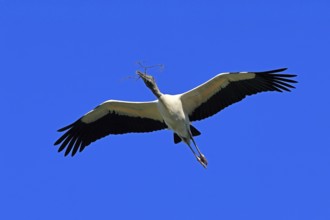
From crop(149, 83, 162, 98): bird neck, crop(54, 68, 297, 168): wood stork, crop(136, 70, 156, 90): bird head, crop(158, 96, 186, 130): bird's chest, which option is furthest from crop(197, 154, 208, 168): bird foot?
crop(136, 70, 156, 90): bird head

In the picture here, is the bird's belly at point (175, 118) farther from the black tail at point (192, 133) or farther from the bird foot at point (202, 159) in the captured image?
the bird foot at point (202, 159)

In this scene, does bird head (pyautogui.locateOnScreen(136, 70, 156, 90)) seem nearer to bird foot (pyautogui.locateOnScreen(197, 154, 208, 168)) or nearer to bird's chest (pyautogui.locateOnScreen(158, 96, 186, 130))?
bird's chest (pyautogui.locateOnScreen(158, 96, 186, 130))

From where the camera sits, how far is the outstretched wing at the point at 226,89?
2069 centimetres

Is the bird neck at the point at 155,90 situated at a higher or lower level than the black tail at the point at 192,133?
higher

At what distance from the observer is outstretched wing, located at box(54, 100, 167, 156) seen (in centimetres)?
2139

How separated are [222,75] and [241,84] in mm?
551

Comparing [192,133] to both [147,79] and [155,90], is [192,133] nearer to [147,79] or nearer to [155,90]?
[155,90]

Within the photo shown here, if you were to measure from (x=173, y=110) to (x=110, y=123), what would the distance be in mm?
1988

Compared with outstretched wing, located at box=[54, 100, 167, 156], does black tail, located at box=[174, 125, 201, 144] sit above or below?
below

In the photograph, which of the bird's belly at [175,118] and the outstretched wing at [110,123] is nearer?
the bird's belly at [175,118]

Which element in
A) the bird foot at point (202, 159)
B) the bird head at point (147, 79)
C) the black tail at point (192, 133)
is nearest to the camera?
the bird head at point (147, 79)

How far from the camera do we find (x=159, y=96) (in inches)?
809

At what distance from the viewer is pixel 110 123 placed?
71.4ft

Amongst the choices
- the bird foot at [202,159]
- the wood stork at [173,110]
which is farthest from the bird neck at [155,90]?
the bird foot at [202,159]
